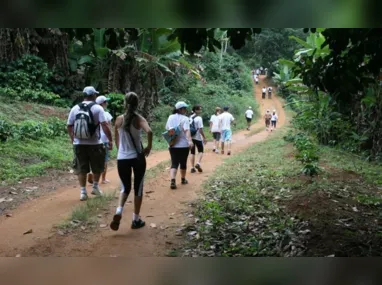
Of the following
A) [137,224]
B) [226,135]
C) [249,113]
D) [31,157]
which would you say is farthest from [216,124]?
[137,224]

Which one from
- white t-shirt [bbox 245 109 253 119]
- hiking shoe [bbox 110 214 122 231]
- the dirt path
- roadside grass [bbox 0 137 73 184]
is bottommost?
the dirt path

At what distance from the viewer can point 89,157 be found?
5250mm

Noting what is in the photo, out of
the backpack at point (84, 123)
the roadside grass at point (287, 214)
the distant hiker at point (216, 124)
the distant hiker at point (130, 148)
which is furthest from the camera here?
the distant hiker at point (216, 124)

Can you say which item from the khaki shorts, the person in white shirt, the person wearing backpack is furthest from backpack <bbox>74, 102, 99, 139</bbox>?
the person in white shirt

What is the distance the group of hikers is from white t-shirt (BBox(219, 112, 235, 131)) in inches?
96.6

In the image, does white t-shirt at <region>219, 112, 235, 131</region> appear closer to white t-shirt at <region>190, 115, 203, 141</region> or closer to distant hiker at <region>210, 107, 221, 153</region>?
distant hiker at <region>210, 107, 221, 153</region>

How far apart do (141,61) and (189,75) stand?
7.95 ft

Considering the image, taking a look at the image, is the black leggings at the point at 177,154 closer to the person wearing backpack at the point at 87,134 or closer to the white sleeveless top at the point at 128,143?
the person wearing backpack at the point at 87,134

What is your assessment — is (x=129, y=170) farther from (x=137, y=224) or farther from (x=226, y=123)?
(x=226, y=123)

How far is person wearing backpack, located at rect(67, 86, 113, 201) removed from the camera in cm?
491

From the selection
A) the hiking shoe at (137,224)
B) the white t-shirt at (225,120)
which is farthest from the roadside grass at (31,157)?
the white t-shirt at (225,120)

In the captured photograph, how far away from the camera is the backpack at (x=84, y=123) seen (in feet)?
16.1

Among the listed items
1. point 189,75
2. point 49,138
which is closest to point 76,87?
point 49,138

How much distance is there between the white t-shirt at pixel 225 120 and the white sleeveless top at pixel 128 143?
5.91 metres
